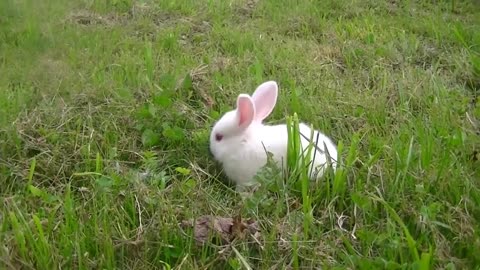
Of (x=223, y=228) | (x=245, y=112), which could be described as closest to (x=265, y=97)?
(x=245, y=112)

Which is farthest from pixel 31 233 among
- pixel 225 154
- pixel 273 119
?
pixel 273 119

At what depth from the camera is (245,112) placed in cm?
249

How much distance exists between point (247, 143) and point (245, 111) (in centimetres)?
12

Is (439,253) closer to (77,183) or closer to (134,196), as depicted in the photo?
(134,196)

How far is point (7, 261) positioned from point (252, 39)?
2326 mm

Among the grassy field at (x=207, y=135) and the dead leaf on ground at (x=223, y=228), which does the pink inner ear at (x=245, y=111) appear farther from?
the dead leaf on ground at (x=223, y=228)

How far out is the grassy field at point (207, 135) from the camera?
1.93 metres

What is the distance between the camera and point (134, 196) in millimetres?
2164

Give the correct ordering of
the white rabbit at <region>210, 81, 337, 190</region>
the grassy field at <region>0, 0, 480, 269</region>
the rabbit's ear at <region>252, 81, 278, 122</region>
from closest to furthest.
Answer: the grassy field at <region>0, 0, 480, 269</region>
the white rabbit at <region>210, 81, 337, 190</region>
the rabbit's ear at <region>252, 81, 278, 122</region>

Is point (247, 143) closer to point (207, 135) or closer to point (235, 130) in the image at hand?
point (235, 130)

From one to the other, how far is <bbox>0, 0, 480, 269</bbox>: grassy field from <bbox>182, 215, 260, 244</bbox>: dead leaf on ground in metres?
0.01

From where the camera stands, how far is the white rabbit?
7.98 ft

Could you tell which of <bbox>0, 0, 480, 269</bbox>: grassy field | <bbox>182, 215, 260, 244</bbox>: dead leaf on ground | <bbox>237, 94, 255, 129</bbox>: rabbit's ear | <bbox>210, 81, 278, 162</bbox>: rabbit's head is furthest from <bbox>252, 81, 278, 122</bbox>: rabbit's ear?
<bbox>182, 215, 260, 244</bbox>: dead leaf on ground

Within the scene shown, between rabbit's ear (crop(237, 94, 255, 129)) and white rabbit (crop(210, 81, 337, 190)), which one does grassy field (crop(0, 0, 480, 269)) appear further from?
rabbit's ear (crop(237, 94, 255, 129))
